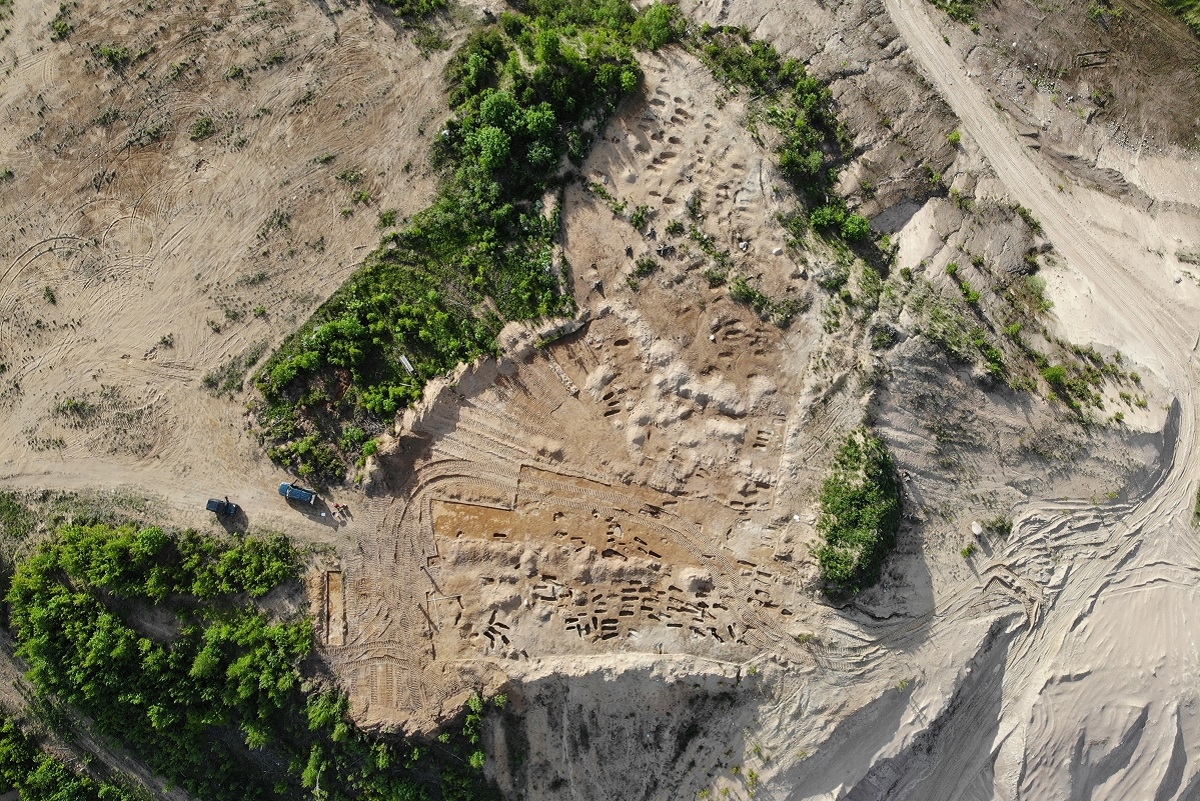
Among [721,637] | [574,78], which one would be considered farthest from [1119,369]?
[574,78]

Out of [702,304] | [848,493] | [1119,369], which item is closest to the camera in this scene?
[848,493]

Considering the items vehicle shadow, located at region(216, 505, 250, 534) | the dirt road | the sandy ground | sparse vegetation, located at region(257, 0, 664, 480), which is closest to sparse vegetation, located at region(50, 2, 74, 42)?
the sandy ground

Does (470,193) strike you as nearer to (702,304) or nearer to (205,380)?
(702,304)

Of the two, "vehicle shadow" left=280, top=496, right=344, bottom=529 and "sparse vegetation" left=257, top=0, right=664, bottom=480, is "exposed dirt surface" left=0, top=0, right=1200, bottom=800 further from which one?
"sparse vegetation" left=257, top=0, right=664, bottom=480

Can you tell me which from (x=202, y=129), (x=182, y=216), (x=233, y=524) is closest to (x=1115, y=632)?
(x=233, y=524)

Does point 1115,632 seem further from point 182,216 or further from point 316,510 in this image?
point 182,216

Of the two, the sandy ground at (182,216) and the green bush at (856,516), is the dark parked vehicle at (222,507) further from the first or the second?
the green bush at (856,516)

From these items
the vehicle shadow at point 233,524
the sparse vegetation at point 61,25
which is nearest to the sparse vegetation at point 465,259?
the vehicle shadow at point 233,524
